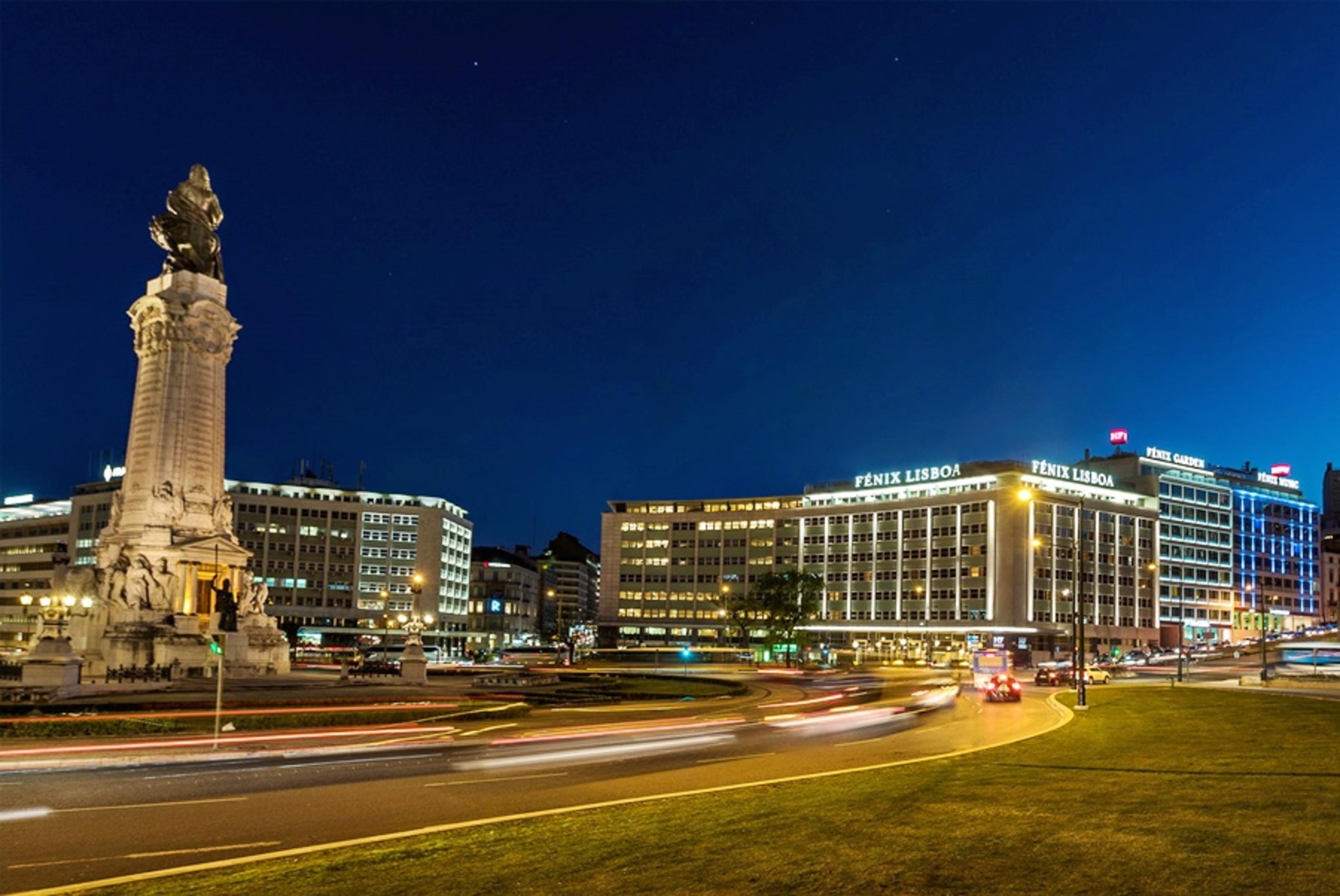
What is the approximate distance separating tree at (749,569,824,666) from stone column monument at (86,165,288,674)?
2445 inches

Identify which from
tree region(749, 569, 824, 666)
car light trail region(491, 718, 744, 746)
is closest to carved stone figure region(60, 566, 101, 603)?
car light trail region(491, 718, 744, 746)

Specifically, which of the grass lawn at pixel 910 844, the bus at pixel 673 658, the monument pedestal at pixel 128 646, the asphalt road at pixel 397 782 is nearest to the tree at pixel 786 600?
the bus at pixel 673 658

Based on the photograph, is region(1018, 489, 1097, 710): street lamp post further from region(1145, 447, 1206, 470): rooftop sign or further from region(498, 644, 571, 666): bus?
region(1145, 447, 1206, 470): rooftop sign

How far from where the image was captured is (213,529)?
206 feet

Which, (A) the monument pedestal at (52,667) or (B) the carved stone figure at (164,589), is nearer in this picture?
(A) the monument pedestal at (52,667)

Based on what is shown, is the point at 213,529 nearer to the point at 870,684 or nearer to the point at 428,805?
the point at 870,684

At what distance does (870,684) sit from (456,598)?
5422 inches

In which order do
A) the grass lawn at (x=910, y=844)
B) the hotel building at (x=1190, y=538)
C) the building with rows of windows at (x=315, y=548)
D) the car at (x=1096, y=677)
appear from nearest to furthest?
the grass lawn at (x=910, y=844)
the car at (x=1096, y=677)
the hotel building at (x=1190, y=538)
the building with rows of windows at (x=315, y=548)

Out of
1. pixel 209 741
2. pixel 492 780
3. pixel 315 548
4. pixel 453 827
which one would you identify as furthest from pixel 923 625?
pixel 453 827

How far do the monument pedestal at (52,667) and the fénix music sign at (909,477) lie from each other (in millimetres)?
128873

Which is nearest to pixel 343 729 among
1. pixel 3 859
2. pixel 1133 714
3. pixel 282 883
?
pixel 3 859

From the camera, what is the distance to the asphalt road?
15.1 metres

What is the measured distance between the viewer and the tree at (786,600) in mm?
115875

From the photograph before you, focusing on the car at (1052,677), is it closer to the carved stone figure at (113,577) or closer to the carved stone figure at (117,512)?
the carved stone figure at (113,577)
